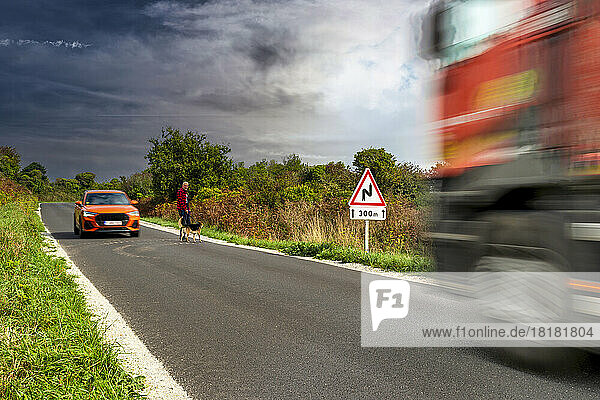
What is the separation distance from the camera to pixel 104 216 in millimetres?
17906

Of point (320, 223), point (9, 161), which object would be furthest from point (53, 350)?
point (9, 161)

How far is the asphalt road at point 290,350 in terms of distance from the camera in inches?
146

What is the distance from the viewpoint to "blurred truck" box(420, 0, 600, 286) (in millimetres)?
3646

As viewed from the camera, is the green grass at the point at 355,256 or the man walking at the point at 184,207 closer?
the green grass at the point at 355,256

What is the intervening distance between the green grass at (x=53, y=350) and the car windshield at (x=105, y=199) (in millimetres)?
12506

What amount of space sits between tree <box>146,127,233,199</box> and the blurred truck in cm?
3274

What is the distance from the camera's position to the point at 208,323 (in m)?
5.68

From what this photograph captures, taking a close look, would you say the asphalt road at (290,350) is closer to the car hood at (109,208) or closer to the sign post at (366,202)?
the sign post at (366,202)

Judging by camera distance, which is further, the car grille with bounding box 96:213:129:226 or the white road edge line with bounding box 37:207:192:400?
the car grille with bounding box 96:213:129:226

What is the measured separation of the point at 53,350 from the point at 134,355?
70 centimetres

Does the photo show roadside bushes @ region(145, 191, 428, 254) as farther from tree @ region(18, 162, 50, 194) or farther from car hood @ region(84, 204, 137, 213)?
tree @ region(18, 162, 50, 194)

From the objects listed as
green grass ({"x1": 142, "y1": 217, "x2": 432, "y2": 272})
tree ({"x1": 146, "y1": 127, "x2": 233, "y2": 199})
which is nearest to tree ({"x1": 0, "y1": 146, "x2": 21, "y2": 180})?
tree ({"x1": 146, "y1": 127, "x2": 233, "y2": 199})

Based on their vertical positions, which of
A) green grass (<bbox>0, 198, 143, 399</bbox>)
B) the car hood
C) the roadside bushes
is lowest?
green grass (<bbox>0, 198, 143, 399</bbox>)

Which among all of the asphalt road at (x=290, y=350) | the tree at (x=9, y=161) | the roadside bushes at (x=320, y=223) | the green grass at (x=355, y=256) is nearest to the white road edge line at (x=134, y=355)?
the asphalt road at (x=290, y=350)
